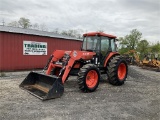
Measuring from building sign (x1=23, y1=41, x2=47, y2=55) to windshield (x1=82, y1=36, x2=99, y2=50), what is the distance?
5777 millimetres

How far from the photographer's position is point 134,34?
30203 millimetres

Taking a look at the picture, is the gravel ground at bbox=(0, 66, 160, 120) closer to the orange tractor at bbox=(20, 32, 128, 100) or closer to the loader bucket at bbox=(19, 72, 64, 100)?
the loader bucket at bbox=(19, 72, 64, 100)

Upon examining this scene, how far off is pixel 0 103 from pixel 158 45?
2884 centimetres

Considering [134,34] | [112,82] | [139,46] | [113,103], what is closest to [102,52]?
[112,82]

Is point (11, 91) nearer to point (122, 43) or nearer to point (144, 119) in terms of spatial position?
point (144, 119)

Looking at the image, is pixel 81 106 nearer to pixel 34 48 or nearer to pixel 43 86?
pixel 43 86

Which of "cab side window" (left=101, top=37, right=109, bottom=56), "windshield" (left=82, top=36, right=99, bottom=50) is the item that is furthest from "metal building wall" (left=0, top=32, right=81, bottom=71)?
"cab side window" (left=101, top=37, right=109, bottom=56)

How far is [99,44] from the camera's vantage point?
7.71 meters

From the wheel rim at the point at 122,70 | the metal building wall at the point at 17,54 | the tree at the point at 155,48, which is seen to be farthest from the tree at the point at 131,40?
the wheel rim at the point at 122,70

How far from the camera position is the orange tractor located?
6160mm

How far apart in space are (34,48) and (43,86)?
274 inches

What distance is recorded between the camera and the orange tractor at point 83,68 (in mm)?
6160

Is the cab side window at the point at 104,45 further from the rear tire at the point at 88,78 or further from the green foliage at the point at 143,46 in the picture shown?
the green foliage at the point at 143,46

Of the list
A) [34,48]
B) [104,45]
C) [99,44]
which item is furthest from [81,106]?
[34,48]
